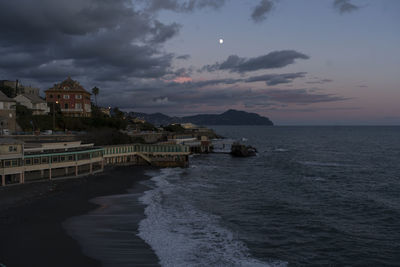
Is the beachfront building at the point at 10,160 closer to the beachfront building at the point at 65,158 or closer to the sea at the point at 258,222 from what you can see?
the beachfront building at the point at 65,158

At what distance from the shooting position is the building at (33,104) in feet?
291

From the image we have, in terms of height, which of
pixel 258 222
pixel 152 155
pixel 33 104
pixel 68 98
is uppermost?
pixel 68 98

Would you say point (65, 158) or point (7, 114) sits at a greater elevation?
point (7, 114)

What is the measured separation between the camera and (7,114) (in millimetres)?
77250

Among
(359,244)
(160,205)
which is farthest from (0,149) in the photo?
(359,244)

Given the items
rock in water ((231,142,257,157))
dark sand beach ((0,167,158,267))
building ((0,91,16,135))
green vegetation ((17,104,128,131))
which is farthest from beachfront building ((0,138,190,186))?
rock in water ((231,142,257,157))

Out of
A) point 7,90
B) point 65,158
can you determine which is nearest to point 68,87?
point 7,90

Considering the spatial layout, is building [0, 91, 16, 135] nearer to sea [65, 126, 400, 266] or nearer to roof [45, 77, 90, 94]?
roof [45, 77, 90, 94]

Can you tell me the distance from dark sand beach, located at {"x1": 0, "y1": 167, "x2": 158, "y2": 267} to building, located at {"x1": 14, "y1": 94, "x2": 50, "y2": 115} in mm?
48657

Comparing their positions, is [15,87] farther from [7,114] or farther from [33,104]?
[7,114]

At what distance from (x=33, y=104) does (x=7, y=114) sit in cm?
1347

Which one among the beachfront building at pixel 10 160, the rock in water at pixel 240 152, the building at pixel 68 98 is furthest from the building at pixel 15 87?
the rock in water at pixel 240 152

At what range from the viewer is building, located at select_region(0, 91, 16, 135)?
7612 cm

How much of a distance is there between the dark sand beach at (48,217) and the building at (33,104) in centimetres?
4866
